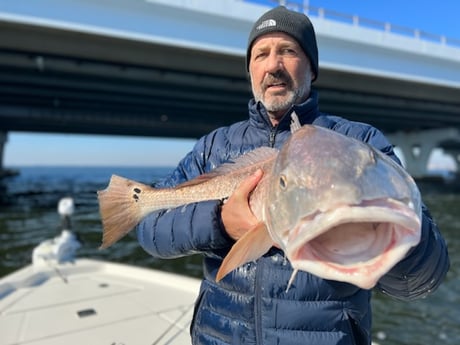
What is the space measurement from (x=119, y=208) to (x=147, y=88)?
2132cm

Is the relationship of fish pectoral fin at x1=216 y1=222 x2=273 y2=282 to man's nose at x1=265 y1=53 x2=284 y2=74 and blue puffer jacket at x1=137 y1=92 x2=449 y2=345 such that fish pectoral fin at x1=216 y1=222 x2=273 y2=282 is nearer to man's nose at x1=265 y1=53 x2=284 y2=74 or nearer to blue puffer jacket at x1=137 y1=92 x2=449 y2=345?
blue puffer jacket at x1=137 y1=92 x2=449 y2=345

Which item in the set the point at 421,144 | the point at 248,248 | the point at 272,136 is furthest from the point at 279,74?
the point at 421,144

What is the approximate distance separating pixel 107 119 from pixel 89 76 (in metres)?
12.4

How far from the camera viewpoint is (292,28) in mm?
2547

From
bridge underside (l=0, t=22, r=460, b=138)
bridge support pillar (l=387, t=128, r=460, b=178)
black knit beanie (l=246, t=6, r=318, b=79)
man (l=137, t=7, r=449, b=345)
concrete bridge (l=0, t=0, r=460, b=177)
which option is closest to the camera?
man (l=137, t=7, r=449, b=345)

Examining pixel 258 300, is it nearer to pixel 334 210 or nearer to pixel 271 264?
pixel 271 264

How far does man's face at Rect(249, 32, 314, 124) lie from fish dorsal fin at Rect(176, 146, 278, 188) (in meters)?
0.50

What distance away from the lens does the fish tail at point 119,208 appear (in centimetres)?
244

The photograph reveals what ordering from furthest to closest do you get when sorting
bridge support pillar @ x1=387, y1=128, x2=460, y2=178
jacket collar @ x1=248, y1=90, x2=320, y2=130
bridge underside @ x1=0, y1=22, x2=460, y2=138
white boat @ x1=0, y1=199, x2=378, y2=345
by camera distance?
bridge support pillar @ x1=387, y1=128, x2=460, y2=178 < bridge underside @ x1=0, y1=22, x2=460, y2=138 < white boat @ x1=0, y1=199, x2=378, y2=345 < jacket collar @ x1=248, y1=90, x2=320, y2=130

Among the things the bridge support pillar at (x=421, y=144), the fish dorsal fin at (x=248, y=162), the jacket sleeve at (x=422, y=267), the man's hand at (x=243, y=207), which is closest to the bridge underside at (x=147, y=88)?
the bridge support pillar at (x=421, y=144)

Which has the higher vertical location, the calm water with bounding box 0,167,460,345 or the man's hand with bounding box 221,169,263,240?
the man's hand with bounding box 221,169,263,240

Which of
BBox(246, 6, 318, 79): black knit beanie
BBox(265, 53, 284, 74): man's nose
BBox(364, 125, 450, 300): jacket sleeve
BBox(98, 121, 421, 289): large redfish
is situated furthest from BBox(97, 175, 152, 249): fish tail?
BBox(364, 125, 450, 300): jacket sleeve

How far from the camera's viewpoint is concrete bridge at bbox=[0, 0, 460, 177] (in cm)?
1523

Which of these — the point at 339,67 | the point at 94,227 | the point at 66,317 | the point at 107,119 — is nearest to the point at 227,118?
the point at 107,119
